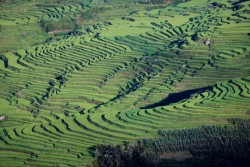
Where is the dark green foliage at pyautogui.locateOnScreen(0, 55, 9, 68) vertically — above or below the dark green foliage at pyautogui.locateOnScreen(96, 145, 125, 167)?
above

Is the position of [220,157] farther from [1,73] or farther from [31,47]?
[31,47]

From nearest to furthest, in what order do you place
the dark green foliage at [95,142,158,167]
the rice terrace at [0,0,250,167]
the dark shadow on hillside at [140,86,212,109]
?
the dark green foliage at [95,142,158,167] → the rice terrace at [0,0,250,167] → the dark shadow on hillside at [140,86,212,109]

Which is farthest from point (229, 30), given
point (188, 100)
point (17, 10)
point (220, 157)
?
point (17, 10)

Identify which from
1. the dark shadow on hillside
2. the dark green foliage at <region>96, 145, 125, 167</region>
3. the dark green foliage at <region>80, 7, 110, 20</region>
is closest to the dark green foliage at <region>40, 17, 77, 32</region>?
the dark green foliage at <region>80, 7, 110, 20</region>

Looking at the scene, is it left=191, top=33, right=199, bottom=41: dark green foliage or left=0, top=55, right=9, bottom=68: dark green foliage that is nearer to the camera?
left=191, top=33, right=199, bottom=41: dark green foliage

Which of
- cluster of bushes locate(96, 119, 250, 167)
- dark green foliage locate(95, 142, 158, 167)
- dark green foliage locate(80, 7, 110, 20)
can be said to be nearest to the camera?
cluster of bushes locate(96, 119, 250, 167)

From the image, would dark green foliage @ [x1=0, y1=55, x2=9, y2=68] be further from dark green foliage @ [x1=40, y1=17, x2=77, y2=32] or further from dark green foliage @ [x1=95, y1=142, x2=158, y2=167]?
dark green foliage @ [x1=95, y1=142, x2=158, y2=167]

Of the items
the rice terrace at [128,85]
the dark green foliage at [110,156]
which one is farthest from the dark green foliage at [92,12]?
the dark green foliage at [110,156]
